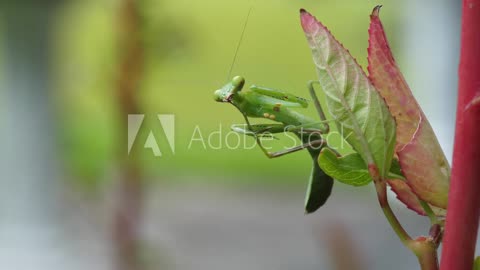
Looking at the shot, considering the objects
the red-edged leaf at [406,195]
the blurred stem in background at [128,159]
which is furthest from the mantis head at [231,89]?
the blurred stem in background at [128,159]

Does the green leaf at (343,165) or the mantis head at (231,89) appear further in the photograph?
the mantis head at (231,89)

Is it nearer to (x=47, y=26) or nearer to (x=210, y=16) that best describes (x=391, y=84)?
(x=210, y=16)

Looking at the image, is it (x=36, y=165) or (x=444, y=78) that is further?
(x=36, y=165)

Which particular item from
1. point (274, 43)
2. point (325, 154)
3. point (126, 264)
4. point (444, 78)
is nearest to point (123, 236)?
point (126, 264)

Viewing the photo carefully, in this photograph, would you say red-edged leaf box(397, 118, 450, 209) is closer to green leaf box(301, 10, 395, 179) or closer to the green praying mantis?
green leaf box(301, 10, 395, 179)

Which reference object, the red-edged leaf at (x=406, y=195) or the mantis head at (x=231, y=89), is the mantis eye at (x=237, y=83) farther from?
the red-edged leaf at (x=406, y=195)

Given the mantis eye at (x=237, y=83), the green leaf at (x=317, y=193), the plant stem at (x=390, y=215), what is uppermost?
the mantis eye at (x=237, y=83)

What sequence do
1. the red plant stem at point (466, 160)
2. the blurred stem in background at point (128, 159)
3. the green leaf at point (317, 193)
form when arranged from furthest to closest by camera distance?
the blurred stem in background at point (128, 159) → the green leaf at point (317, 193) → the red plant stem at point (466, 160)
